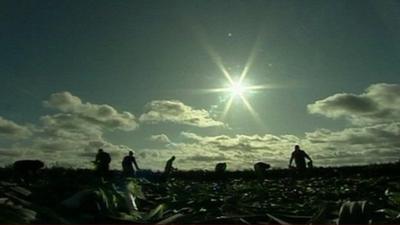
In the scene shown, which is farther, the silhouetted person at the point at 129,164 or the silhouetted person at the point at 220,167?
the silhouetted person at the point at 220,167

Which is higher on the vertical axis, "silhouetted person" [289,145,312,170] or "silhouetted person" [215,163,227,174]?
"silhouetted person" [215,163,227,174]

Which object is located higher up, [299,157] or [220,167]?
[220,167]

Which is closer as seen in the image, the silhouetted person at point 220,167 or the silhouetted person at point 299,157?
the silhouetted person at point 299,157

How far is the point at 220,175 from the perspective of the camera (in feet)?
109

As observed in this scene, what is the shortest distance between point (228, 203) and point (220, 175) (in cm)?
2881

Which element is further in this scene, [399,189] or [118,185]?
[399,189]

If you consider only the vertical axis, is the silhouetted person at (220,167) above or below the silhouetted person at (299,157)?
above

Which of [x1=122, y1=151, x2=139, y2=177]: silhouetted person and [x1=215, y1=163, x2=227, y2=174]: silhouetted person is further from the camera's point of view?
[x1=215, y1=163, x2=227, y2=174]: silhouetted person

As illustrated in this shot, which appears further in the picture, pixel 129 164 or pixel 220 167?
pixel 220 167

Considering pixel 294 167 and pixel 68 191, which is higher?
pixel 294 167

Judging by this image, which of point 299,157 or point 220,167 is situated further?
point 220,167

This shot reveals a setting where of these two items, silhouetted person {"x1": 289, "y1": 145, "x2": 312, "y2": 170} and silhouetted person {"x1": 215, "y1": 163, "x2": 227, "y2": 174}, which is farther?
silhouetted person {"x1": 215, "y1": 163, "x2": 227, "y2": 174}

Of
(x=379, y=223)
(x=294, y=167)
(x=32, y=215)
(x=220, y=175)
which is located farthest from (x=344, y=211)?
(x=220, y=175)

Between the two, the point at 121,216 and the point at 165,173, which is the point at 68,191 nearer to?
the point at 121,216
